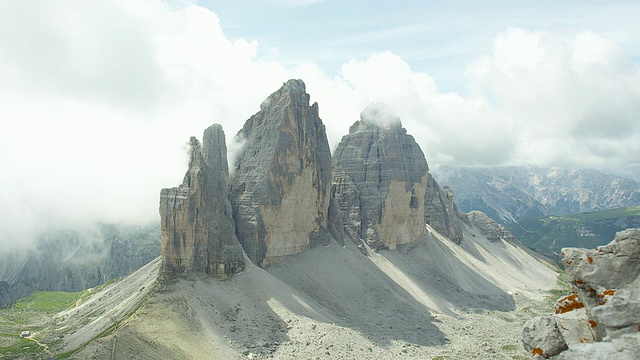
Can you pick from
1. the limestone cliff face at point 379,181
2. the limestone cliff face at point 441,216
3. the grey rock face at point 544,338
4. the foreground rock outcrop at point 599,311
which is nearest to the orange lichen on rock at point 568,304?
the foreground rock outcrop at point 599,311

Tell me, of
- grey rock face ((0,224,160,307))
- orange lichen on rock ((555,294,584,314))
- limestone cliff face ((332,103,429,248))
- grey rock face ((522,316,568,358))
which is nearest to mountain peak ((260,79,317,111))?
limestone cliff face ((332,103,429,248))

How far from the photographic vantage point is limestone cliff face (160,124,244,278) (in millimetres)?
63781

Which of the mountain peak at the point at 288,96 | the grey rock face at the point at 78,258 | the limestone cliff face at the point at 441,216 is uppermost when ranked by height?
the mountain peak at the point at 288,96

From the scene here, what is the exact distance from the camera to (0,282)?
16850cm

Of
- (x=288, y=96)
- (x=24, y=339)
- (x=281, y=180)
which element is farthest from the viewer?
(x=288, y=96)

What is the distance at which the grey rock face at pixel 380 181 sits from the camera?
109875 mm

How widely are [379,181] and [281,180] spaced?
40.3 metres

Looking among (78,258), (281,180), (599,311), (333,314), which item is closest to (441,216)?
(281,180)

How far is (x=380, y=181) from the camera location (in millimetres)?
114688

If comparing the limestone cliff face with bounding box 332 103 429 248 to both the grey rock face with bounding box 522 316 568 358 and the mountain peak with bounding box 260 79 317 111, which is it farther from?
the grey rock face with bounding box 522 316 568 358

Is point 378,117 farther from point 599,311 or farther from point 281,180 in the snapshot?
point 599,311

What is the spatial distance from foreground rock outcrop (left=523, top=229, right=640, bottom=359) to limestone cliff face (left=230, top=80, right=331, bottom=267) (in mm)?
62275

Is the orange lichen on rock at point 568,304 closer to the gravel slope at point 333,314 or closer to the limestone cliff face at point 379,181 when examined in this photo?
the gravel slope at point 333,314

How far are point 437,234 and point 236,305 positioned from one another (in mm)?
84953
